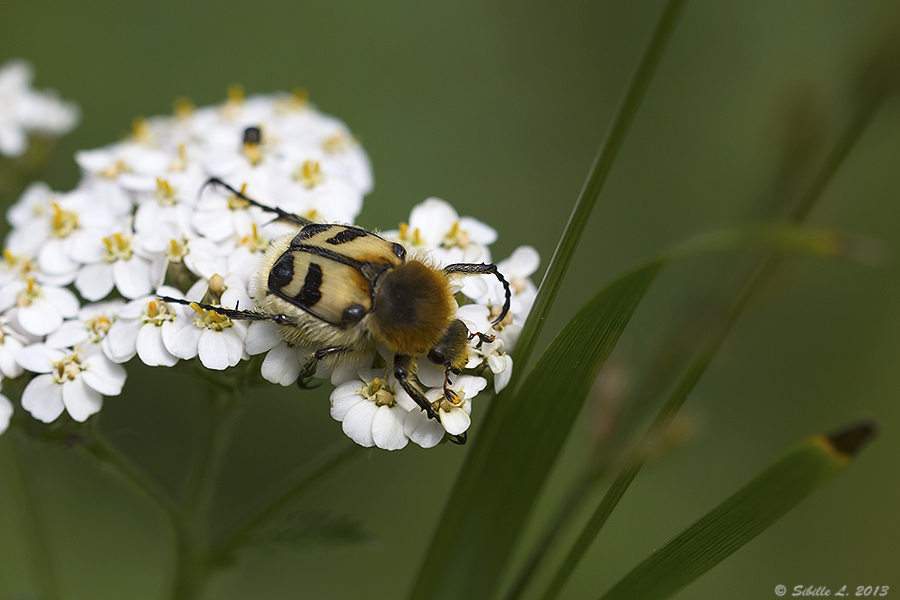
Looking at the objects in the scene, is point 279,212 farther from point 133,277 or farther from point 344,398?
point 344,398

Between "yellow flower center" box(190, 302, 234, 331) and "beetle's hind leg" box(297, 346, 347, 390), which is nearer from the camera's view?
"beetle's hind leg" box(297, 346, 347, 390)

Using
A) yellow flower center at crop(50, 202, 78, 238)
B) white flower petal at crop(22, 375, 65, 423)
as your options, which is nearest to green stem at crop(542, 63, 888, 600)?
white flower petal at crop(22, 375, 65, 423)

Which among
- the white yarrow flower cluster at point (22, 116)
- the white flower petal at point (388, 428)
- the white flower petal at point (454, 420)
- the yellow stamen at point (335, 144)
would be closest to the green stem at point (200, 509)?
the white flower petal at point (388, 428)

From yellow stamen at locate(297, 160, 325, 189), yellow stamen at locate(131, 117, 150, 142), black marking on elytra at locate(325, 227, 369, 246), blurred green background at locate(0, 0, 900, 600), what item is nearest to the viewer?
black marking on elytra at locate(325, 227, 369, 246)

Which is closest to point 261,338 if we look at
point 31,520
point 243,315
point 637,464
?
point 243,315

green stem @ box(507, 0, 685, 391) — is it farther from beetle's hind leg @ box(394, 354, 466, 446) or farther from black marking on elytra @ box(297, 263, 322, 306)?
black marking on elytra @ box(297, 263, 322, 306)

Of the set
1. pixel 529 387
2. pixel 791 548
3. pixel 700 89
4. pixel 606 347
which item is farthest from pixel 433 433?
pixel 700 89

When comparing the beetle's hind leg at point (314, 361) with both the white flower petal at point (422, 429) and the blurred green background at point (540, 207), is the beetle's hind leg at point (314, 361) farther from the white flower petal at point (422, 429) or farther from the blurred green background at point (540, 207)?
the blurred green background at point (540, 207)
